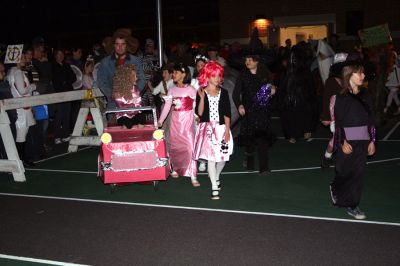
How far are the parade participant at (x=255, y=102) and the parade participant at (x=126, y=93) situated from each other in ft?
5.48

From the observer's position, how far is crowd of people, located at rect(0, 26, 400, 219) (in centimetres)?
646

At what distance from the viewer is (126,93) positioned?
8430 mm

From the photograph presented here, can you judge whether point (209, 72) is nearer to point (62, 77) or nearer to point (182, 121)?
point (182, 121)

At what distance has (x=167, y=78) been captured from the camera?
372 inches

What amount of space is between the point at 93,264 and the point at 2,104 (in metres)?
4.60

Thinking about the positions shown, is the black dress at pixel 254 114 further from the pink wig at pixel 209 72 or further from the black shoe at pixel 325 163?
the pink wig at pixel 209 72

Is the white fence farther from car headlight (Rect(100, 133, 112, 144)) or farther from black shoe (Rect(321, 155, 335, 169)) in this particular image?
black shoe (Rect(321, 155, 335, 169))

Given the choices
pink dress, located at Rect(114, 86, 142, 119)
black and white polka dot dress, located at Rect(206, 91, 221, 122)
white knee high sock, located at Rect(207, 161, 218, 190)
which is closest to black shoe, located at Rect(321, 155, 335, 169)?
white knee high sock, located at Rect(207, 161, 218, 190)

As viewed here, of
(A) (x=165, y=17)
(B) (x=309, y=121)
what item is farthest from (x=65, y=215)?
(A) (x=165, y=17)

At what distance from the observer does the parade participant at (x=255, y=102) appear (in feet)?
28.5

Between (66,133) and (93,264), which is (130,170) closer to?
(93,264)

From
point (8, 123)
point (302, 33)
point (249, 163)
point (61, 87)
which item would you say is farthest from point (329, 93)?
point (302, 33)

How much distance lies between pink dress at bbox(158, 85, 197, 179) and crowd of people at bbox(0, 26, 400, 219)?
2cm

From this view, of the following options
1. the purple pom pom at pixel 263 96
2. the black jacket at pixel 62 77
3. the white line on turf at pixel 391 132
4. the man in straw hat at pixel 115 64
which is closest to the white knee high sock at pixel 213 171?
the purple pom pom at pixel 263 96
